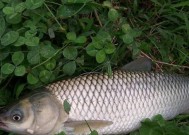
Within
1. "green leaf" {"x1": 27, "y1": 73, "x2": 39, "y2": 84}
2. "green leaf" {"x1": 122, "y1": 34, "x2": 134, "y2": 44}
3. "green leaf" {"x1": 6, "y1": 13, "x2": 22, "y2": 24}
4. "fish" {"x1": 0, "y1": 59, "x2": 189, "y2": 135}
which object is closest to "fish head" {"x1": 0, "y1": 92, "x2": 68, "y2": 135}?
"fish" {"x1": 0, "y1": 59, "x2": 189, "y2": 135}

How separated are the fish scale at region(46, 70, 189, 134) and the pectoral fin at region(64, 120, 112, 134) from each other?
0.03m

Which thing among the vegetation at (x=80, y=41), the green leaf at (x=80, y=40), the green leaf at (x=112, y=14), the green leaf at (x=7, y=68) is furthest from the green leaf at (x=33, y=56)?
A: the green leaf at (x=112, y=14)

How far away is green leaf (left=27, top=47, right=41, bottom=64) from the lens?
307 centimetres

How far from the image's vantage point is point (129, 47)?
3414 millimetres

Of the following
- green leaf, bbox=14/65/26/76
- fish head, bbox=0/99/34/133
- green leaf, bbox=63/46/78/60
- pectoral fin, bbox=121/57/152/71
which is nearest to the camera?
fish head, bbox=0/99/34/133

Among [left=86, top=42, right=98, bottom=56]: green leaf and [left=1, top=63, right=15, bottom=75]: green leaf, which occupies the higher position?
[left=86, top=42, right=98, bottom=56]: green leaf

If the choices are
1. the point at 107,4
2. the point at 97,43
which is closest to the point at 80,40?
the point at 97,43

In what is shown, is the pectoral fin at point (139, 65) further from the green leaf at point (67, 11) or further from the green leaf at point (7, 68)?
the green leaf at point (7, 68)

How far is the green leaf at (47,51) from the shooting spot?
3105 mm

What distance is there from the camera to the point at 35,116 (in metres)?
2.96

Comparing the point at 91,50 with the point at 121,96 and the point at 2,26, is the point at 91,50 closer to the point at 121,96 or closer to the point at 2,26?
the point at 121,96

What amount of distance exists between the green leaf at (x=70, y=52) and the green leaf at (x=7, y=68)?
341 mm

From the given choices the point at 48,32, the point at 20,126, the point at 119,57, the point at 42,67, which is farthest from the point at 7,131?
the point at 119,57

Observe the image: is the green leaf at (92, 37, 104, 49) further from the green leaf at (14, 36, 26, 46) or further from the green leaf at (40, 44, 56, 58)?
the green leaf at (14, 36, 26, 46)
